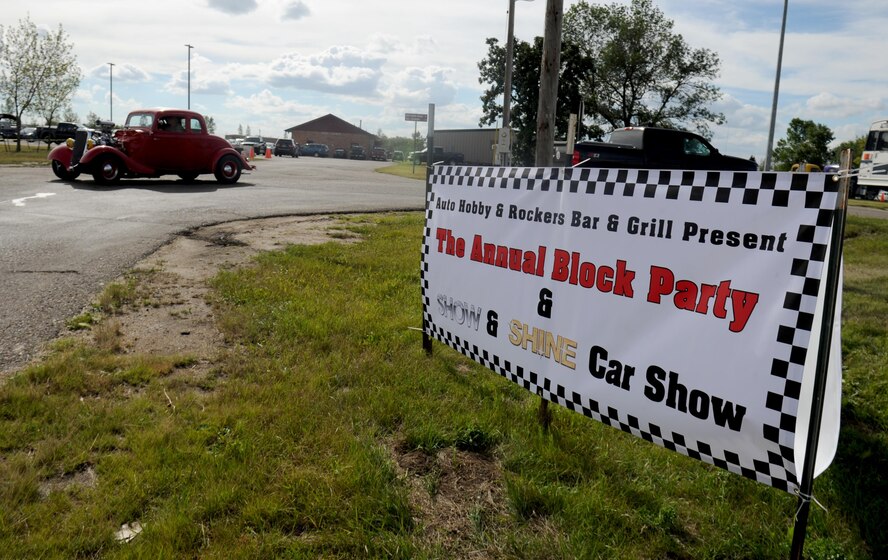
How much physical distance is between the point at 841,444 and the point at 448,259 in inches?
101

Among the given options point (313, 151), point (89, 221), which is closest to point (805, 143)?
point (313, 151)

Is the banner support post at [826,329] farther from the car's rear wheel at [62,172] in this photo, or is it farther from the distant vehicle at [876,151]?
the distant vehicle at [876,151]

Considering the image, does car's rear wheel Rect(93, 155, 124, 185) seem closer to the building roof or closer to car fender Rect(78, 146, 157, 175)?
car fender Rect(78, 146, 157, 175)

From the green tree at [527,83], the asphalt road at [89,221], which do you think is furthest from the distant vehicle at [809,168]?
the green tree at [527,83]

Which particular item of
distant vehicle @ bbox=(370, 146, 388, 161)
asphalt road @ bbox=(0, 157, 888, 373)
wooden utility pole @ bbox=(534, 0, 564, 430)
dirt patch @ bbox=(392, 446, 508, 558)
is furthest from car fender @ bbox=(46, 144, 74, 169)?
distant vehicle @ bbox=(370, 146, 388, 161)

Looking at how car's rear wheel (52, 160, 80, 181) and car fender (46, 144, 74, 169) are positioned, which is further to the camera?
car's rear wheel (52, 160, 80, 181)

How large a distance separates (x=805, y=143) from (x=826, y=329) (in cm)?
6066

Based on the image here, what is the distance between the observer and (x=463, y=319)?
14.0 feet

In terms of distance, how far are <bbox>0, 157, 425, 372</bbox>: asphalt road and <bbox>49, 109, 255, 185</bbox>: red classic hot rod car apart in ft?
1.66

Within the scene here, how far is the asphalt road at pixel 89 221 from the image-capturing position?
220 inches

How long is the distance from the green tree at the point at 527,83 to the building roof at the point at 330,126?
7172 centimetres

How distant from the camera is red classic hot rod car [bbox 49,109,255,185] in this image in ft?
55.8

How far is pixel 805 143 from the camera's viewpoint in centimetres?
5438

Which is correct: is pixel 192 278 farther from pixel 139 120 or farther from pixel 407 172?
pixel 407 172
